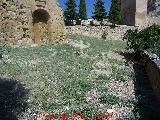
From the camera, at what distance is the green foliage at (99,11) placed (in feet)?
158

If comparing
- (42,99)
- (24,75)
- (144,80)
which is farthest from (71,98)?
(144,80)

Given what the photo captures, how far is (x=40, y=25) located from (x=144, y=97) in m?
14.6

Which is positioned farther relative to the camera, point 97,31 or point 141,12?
point 141,12

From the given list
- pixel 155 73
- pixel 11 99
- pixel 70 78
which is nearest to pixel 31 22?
pixel 70 78

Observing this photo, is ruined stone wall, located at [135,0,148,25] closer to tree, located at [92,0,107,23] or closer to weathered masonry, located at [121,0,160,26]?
weathered masonry, located at [121,0,160,26]

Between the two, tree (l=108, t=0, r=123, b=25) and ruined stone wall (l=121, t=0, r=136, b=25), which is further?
ruined stone wall (l=121, t=0, r=136, b=25)

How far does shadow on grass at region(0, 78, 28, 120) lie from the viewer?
12742 mm

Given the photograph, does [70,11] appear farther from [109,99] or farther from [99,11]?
[109,99]

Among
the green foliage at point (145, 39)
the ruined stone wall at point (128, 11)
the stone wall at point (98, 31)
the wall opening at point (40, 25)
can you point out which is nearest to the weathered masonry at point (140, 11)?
the ruined stone wall at point (128, 11)

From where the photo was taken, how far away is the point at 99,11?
159 feet

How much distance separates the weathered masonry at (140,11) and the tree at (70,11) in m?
9.85

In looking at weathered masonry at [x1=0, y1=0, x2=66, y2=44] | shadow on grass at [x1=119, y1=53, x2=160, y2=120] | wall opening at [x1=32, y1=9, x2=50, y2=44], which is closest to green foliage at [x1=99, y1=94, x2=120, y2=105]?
shadow on grass at [x1=119, y1=53, x2=160, y2=120]

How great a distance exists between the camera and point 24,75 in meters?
17.7

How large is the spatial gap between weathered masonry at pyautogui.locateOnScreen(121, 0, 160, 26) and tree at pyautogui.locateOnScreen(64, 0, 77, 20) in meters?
9.85
